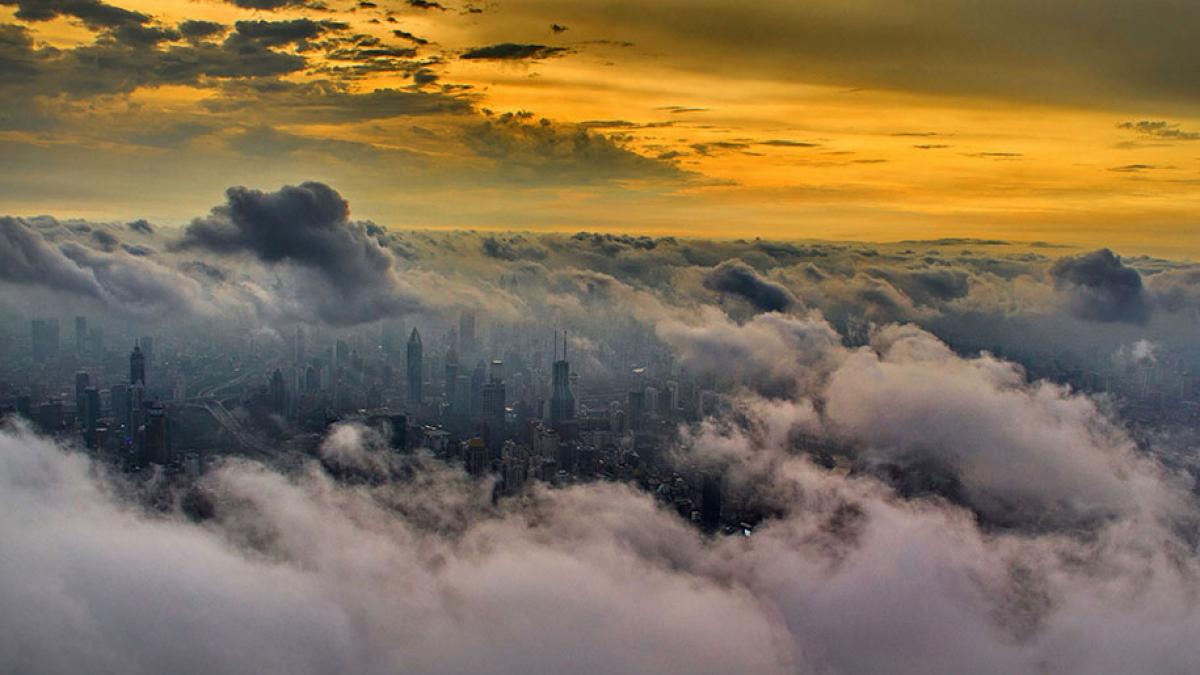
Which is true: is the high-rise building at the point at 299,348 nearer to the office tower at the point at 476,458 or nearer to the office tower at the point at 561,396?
the office tower at the point at 561,396

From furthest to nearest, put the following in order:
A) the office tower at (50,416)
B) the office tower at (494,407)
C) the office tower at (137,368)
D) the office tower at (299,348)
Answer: the office tower at (299,348) < the office tower at (137,368) < the office tower at (494,407) < the office tower at (50,416)

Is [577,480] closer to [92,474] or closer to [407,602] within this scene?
[407,602]

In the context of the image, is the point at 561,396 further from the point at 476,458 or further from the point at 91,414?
the point at 91,414

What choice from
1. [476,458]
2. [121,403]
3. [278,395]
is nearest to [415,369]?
[278,395]

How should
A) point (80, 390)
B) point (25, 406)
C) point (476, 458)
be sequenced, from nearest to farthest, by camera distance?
point (476, 458) < point (25, 406) < point (80, 390)

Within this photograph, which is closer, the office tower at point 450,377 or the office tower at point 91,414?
the office tower at point 91,414

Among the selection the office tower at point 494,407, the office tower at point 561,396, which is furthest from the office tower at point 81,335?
the office tower at point 561,396
